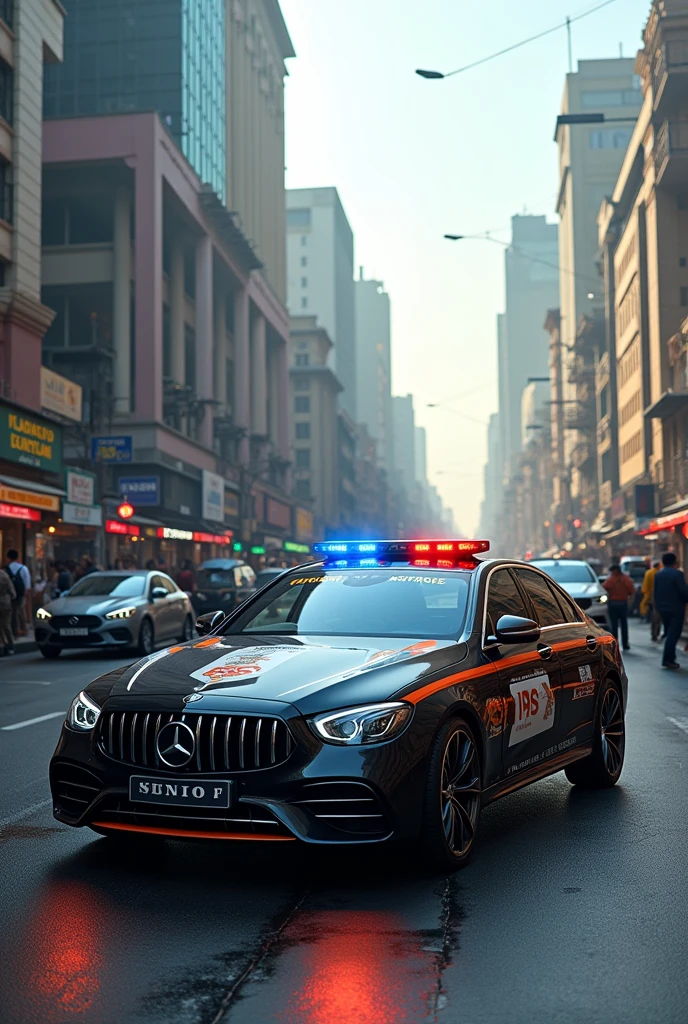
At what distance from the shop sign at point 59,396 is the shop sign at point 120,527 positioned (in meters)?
3.21

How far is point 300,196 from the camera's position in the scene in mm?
169000

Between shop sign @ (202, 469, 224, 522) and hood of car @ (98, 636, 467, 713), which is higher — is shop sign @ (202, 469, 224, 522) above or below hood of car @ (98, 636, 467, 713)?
above

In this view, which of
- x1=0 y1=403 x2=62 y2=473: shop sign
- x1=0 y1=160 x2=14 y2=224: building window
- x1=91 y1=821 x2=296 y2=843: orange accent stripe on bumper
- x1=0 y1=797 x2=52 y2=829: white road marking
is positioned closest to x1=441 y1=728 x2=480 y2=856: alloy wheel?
x1=91 y1=821 x2=296 y2=843: orange accent stripe on bumper

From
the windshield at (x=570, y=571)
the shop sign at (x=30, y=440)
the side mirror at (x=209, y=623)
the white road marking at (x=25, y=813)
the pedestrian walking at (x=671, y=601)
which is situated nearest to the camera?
the white road marking at (x=25, y=813)

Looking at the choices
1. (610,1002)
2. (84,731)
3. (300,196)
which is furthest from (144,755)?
(300,196)

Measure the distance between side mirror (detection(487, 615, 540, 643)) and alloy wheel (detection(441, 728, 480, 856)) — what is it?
0.66m

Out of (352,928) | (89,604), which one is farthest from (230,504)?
(352,928)

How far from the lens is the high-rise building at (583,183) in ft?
369

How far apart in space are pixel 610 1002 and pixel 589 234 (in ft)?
387

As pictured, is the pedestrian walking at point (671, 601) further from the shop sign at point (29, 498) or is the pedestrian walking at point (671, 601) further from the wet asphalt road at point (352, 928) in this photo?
the shop sign at point (29, 498)

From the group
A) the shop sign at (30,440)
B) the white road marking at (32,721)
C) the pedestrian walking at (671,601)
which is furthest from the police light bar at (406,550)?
the shop sign at (30,440)

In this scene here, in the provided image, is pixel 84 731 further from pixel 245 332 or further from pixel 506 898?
pixel 245 332

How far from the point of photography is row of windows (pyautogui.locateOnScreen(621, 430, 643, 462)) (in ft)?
222

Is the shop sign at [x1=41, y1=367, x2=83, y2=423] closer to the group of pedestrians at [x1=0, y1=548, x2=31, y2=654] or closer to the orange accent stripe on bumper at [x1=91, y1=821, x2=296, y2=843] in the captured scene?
the group of pedestrians at [x1=0, y1=548, x2=31, y2=654]
